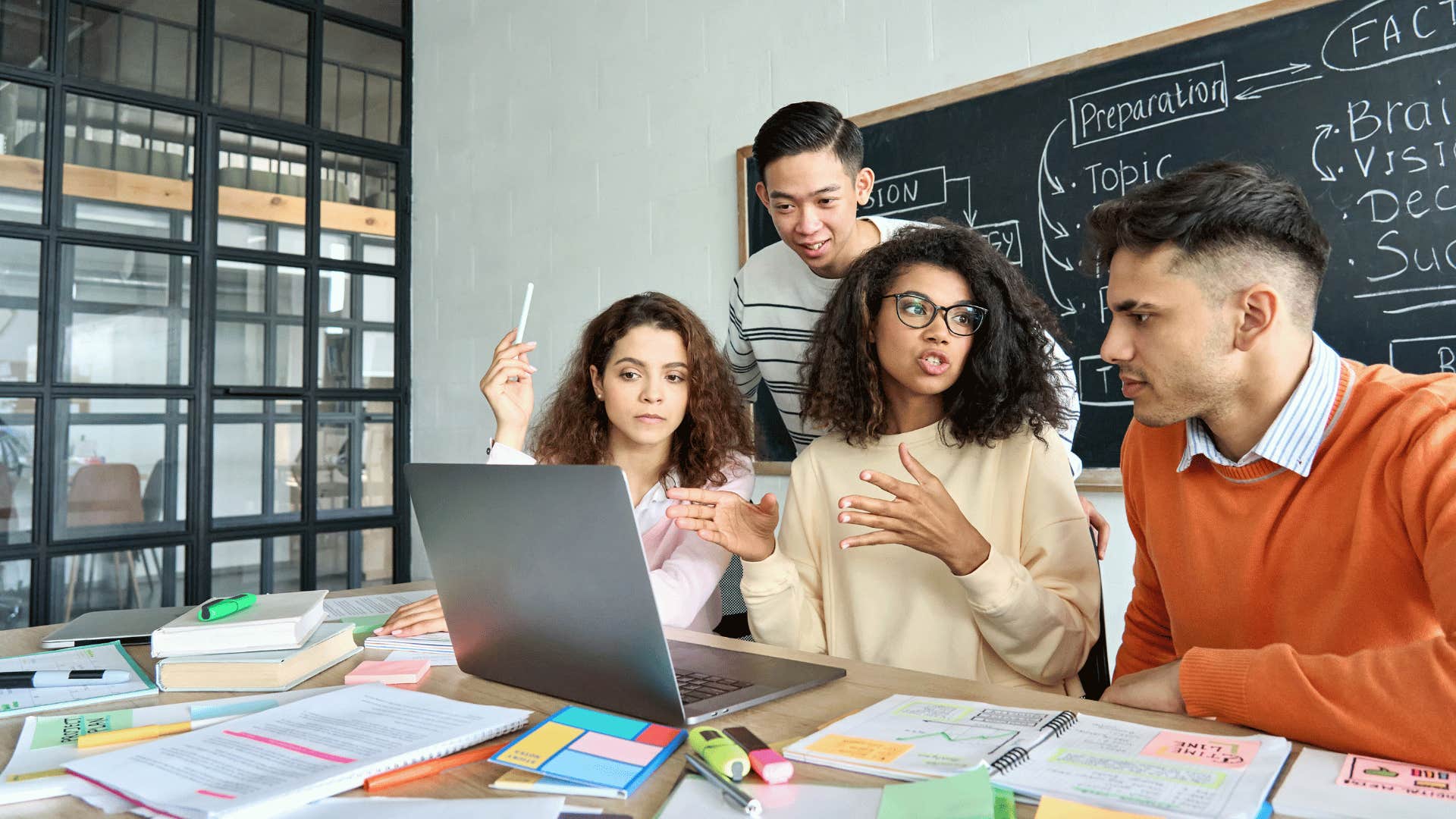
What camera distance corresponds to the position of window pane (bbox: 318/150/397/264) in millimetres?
4133

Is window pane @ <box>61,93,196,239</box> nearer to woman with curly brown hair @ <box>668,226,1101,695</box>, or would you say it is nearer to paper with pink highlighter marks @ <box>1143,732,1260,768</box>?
woman with curly brown hair @ <box>668,226,1101,695</box>

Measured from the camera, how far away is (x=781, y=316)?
2094mm

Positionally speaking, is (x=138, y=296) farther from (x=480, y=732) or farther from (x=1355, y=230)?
(x=1355, y=230)

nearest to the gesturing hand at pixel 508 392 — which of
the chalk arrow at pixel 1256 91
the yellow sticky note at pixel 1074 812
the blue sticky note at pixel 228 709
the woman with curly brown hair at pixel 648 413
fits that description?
the woman with curly brown hair at pixel 648 413

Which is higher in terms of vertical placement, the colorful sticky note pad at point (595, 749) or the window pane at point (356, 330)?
the window pane at point (356, 330)

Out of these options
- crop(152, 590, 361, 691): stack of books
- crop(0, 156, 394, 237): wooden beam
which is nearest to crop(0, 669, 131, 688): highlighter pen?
crop(152, 590, 361, 691): stack of books

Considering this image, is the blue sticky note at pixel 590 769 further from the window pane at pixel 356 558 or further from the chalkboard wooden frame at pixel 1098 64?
the window pane at pixel 356 558

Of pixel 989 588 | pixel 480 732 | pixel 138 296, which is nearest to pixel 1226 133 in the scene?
pixel 989 588

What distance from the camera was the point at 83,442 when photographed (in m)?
3.53

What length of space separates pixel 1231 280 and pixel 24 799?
129cm

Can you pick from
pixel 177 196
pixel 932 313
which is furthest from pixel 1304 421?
pixel 177 196

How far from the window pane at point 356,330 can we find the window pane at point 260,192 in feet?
0.77

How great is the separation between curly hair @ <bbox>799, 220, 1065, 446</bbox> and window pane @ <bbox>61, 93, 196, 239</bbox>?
10.4ft

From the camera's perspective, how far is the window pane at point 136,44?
11.7 ft
